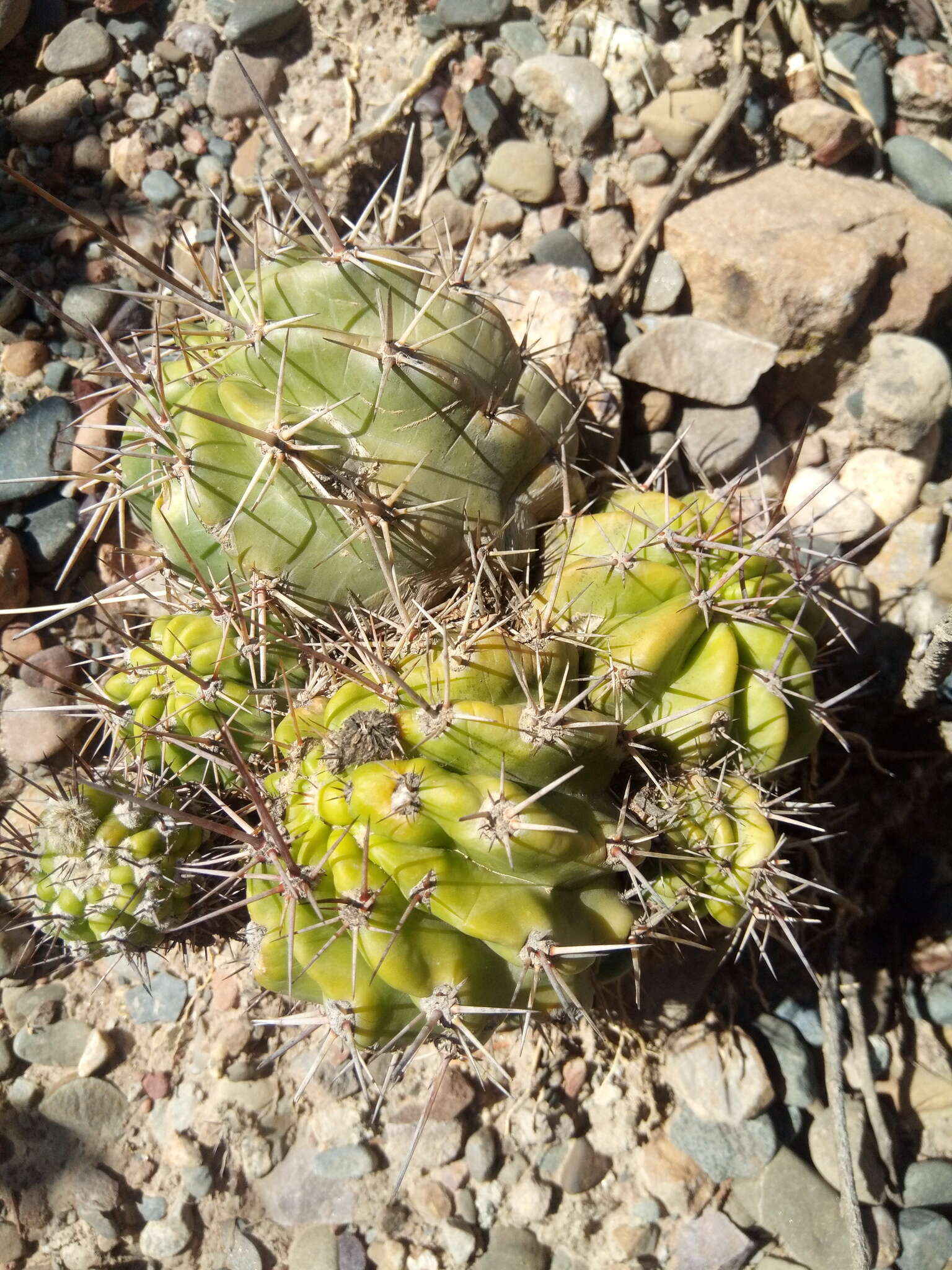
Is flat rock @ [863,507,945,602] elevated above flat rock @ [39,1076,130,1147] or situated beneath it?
elevated above

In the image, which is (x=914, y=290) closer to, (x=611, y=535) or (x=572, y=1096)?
(x=611, y=535)

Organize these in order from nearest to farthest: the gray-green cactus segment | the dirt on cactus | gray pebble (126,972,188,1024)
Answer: the gray-green cactus segment → the dirt on cactus → gray pebble (126,972,188,1024)

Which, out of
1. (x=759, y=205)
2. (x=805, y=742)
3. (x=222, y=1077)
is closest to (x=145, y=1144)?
(x=222, y=1077)

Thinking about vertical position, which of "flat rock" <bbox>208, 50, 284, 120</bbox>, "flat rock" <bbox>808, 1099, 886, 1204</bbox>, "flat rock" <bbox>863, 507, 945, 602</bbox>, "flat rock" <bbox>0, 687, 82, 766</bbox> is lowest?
"flat rock" <bbox>808, 1099, 886, 1204</bbox>

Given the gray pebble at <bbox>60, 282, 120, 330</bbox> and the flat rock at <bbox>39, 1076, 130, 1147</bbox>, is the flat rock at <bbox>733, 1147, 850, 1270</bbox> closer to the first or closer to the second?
the flat rock at <bbox>39, 1076, 130, 1147</bbox>

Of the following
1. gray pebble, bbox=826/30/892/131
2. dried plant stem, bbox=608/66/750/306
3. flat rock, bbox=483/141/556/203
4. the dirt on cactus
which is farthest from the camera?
gray pebble, bbox=826/30/892/131

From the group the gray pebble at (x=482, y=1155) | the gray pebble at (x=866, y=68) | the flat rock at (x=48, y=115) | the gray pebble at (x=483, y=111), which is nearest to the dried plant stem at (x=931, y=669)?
the gray pebble at (x=482, y=1155)

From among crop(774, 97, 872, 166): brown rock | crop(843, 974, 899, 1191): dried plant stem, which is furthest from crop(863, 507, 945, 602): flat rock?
crop(774, 97, 872, 166): brown rock
